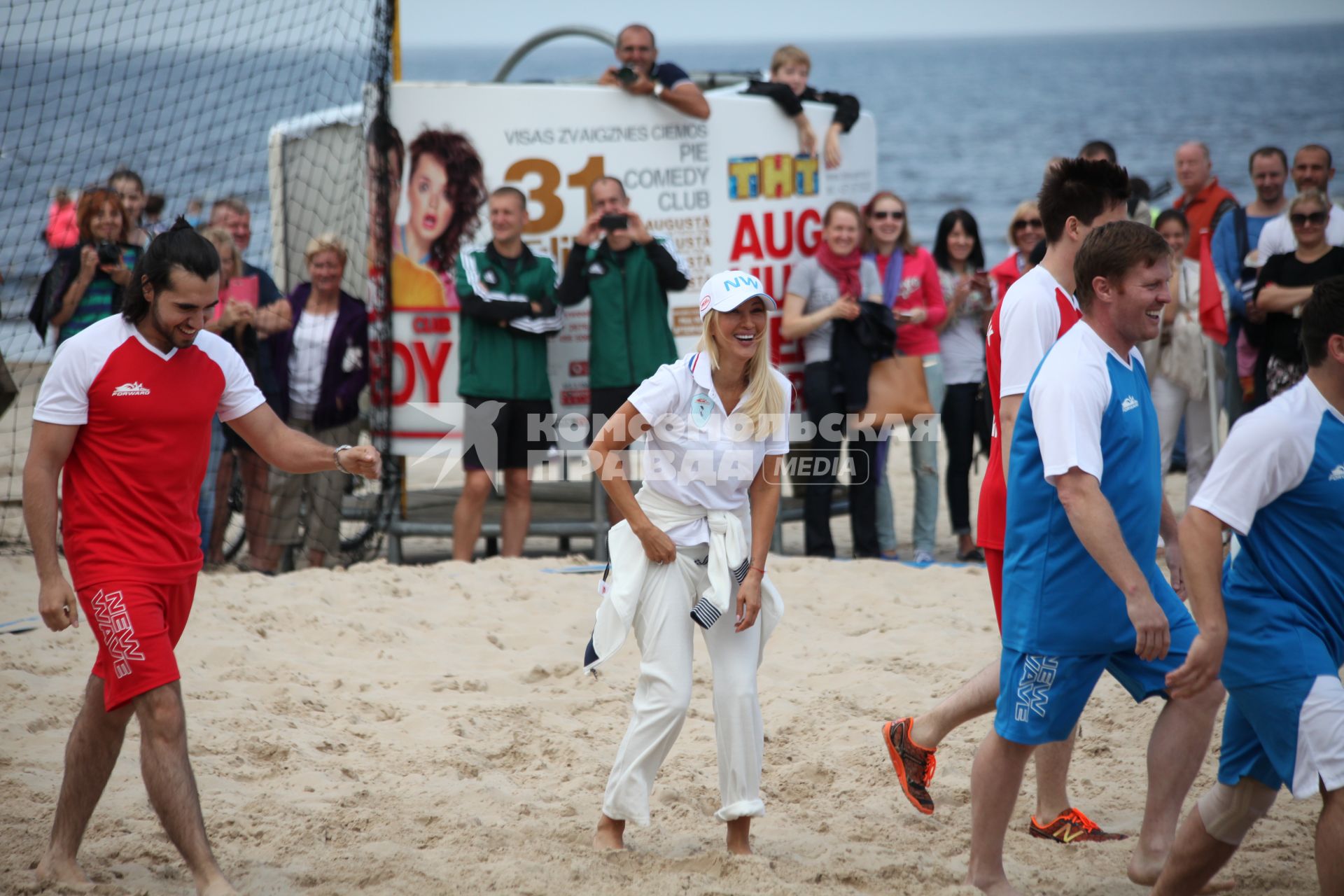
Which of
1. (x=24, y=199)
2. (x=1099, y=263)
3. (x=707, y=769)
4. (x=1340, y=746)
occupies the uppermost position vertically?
(x=24, y=199)

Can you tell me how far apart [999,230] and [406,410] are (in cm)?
3306

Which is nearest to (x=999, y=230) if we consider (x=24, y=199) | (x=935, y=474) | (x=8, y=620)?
(x=24, y=199)

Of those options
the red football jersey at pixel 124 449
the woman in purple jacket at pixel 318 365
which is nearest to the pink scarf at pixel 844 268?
the woman in purple jacket at pixel 318 365

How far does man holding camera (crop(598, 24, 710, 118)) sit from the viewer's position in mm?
7555

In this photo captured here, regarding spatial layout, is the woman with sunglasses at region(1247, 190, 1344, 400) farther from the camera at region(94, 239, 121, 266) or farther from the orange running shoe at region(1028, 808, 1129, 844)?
the camera at region(94, 239, 121, 266)

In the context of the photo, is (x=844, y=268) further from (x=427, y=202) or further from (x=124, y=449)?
(x=124, y=449)

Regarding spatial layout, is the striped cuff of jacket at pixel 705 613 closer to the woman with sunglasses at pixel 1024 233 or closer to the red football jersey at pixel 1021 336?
the red football jersey at pixel 1021 336

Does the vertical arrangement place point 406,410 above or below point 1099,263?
below

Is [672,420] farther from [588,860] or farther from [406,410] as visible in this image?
[406,410]

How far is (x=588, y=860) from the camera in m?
3.84

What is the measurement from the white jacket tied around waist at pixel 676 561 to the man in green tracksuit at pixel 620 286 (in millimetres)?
3442

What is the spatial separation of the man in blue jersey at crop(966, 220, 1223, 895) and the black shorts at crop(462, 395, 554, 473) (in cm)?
420

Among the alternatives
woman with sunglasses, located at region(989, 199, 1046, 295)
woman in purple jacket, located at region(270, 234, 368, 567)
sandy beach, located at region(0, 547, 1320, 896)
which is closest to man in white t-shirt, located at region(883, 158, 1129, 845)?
sandy beach, located at region(0, 547, 1320, 896)

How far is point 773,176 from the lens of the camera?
311 inches
